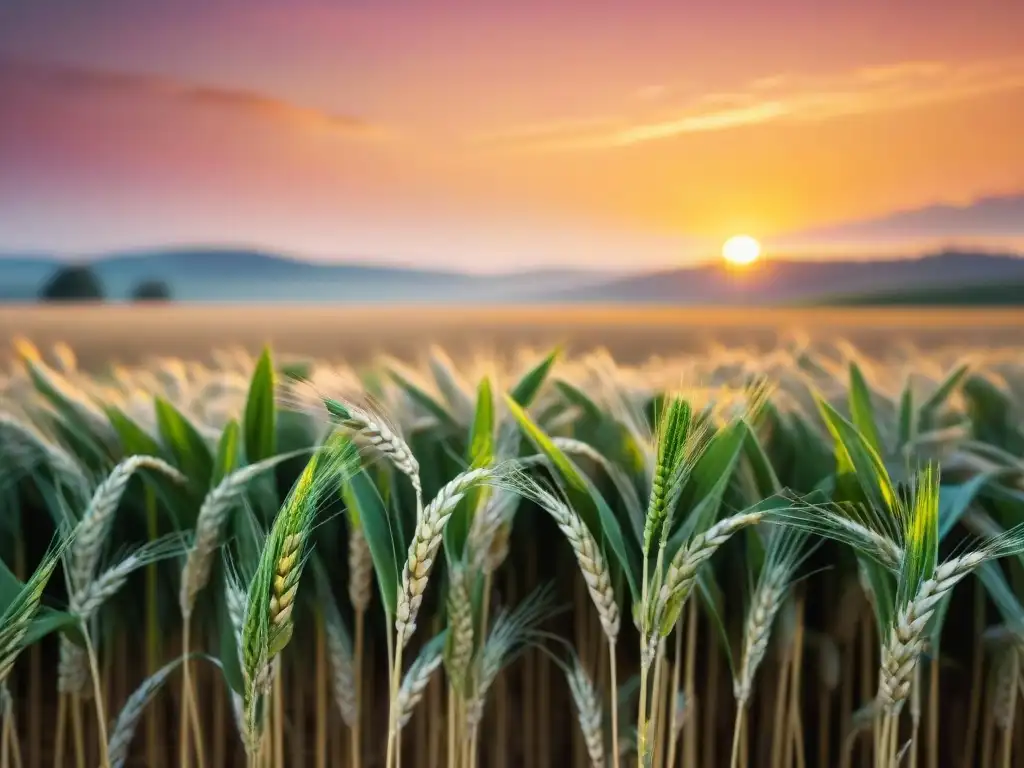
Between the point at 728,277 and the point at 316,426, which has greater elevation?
the point at 728,277

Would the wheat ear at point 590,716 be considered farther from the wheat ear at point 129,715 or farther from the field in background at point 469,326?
the field in background at point 469,326

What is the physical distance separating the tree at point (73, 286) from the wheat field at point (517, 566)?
Answer: 0.77 meters

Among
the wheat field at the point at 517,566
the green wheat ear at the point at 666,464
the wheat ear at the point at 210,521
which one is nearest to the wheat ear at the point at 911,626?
the wheat field at the point at 517,566

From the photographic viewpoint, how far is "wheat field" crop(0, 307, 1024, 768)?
48cm

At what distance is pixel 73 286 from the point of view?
1620mm

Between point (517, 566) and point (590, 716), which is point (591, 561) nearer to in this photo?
point (590, 716)

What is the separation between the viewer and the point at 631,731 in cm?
66

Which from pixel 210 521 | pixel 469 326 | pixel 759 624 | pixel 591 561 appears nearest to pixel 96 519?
pixel 210 521

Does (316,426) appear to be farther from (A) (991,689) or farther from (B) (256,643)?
(A) (991,689)

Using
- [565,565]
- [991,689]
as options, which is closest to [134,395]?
[565,565]

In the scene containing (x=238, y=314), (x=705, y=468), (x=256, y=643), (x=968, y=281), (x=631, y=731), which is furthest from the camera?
(x=238, y=314)

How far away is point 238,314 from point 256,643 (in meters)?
1.48

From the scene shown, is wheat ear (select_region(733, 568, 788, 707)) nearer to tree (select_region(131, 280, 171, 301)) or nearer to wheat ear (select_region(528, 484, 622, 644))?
wheat ear (select_region(528, 484, 622, 644))

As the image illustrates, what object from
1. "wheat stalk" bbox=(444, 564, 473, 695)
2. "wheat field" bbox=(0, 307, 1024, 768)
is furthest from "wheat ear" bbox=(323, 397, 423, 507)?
"wheat stalk" bbox=(444, 564, 473, 695)
